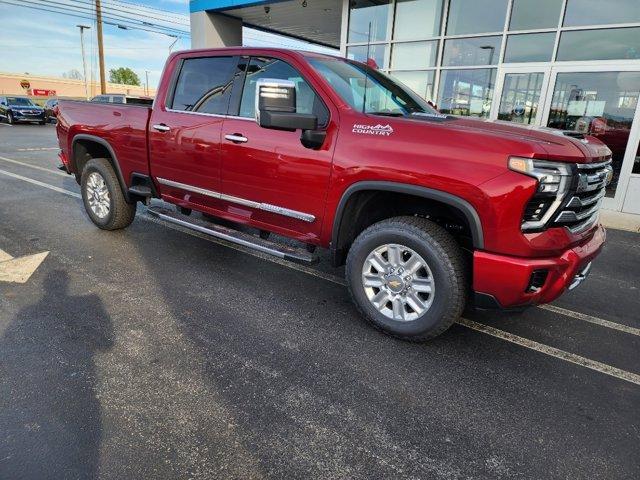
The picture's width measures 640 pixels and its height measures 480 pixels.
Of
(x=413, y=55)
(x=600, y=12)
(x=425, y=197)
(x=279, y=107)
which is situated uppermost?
(x=600, y=12)

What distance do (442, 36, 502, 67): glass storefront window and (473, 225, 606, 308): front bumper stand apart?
26.9 feet

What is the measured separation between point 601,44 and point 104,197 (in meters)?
8.90

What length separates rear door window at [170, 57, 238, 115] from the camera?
4.18 meters

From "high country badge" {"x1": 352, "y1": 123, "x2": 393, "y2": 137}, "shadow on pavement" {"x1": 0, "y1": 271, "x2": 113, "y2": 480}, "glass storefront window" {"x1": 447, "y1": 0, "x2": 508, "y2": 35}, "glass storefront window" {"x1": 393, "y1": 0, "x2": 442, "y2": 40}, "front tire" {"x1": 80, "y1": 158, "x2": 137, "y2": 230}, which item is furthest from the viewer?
"glass storefront window" {"x1": 393, "y1": 0, "x2": 442, "y2": 40}

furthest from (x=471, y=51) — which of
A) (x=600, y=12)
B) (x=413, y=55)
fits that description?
(x=600, y=12)

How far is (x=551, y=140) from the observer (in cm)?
285

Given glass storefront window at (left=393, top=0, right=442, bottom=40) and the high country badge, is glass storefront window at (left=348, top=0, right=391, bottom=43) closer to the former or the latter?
glass storefront window at (left=393, top=0, right=442, bottom=40)

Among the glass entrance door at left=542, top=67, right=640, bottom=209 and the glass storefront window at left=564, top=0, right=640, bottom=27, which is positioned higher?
the glass storefront window at left=564, top=0, right=640, bottom=27

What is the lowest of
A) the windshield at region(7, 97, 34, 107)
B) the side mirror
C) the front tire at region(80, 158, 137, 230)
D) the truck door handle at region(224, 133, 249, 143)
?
the front tire at region(80, 158, 137, 230)

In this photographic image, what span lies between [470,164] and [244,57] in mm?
2415

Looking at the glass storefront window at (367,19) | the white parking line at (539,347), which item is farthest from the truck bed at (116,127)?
the glass storefront window at (367,19)

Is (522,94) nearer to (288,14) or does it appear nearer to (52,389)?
(288,14)

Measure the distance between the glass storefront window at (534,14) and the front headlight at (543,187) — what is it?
308 inches

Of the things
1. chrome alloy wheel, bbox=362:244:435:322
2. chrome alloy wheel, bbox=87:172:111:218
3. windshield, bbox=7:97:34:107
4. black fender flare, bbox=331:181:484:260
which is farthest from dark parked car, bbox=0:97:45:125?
chrome alloy wheel, bbox=362:244:435:322
